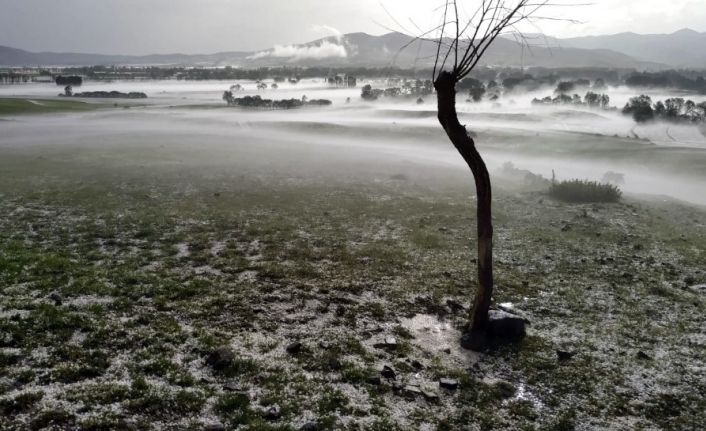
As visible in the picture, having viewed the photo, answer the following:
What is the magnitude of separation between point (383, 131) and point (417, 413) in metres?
69.8

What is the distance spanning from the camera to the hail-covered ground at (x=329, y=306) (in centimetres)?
943

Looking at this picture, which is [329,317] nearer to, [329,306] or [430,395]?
[329,306]

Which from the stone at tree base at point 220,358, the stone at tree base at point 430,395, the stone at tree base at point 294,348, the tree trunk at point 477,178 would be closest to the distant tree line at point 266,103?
the tree trunk at point 477,178

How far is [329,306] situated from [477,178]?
246 inches

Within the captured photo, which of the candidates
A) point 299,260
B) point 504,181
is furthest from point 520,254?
point 504,181

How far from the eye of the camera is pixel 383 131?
76500mm

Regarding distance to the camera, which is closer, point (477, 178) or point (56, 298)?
point (477, 178)

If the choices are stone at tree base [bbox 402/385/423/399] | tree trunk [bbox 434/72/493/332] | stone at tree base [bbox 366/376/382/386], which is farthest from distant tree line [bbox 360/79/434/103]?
stone at tree base [bbox 402/385/423/399]

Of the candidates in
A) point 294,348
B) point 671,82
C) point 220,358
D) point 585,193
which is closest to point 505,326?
point 294,348

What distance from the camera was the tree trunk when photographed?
11258mm

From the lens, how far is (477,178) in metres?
12.1

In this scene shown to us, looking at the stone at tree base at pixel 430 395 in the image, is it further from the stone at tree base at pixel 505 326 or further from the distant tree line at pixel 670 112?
the distant tree line at pixel 670 112

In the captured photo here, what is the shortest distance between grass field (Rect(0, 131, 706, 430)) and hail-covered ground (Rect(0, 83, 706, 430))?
65 mm

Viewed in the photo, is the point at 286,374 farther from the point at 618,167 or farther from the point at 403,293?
the point at 618,167
